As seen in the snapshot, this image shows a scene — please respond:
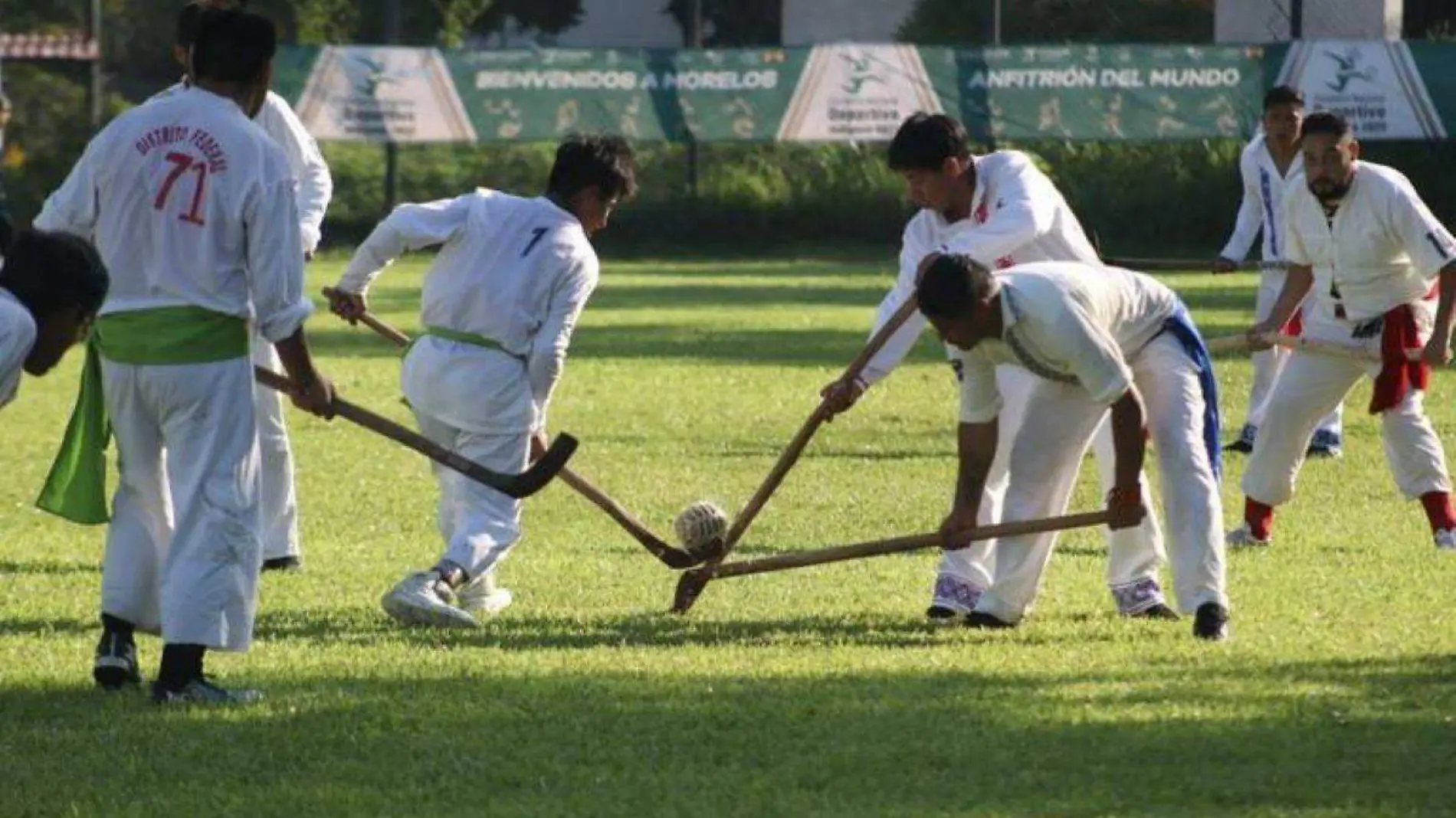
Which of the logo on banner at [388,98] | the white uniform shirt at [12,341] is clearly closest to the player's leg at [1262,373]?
the white uniform shirt at [12,341]

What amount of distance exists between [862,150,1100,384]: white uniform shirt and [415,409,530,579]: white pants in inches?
47.3

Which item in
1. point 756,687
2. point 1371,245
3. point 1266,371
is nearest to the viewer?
point 756,687

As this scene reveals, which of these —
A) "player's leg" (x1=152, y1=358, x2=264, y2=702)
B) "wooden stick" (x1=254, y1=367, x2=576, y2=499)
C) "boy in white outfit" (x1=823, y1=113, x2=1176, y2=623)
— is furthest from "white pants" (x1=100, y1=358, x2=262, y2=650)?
"boy in white outfit" (x1=823, y1=113, x2=1176, y2=623)

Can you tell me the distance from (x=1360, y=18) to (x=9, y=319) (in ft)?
89.0

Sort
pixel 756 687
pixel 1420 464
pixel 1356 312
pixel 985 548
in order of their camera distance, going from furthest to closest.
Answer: pixel 1420 464 → pixel 1356 312 → pixel 985 548 → pixel 756 687

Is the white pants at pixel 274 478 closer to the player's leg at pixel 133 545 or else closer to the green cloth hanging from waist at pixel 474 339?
the green cloth hanging from waist at pixel 474 339

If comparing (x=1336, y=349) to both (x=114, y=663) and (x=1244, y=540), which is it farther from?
(x=114, y=663)

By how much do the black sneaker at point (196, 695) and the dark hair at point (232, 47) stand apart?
163cm

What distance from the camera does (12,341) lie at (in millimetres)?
6707

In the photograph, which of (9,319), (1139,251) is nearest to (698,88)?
(1139,251)

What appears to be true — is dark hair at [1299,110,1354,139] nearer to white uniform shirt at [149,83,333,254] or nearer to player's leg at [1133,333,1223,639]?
player's leg at [1133,333,1223,639]

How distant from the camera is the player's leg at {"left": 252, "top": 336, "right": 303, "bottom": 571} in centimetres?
1098

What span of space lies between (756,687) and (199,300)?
1898mm

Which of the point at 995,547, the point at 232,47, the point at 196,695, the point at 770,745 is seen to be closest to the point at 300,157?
the point at 995,547
